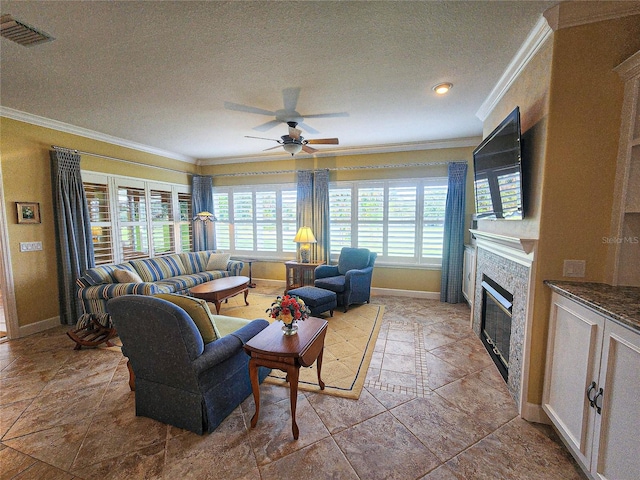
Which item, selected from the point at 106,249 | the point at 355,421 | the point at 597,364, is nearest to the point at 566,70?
the point at 597,364

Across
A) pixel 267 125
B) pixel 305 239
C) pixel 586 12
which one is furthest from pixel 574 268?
pixel 305 239

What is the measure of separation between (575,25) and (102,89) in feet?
13.3

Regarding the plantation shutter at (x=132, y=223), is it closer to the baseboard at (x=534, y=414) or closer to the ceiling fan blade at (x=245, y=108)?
the ceiling fan blade at (x=245, y=108)

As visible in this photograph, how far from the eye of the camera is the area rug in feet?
7.88

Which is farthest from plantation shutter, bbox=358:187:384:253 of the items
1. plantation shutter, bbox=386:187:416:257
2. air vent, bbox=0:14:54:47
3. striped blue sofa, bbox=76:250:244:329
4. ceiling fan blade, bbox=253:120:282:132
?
air vent, bbox=0:14:54:47

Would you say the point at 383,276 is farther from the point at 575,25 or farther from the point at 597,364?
the point at 575,25

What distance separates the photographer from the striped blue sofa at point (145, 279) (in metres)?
3.30

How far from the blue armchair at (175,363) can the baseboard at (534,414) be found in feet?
7.37

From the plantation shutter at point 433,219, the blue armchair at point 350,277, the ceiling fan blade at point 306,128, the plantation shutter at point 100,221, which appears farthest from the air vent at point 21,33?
the plantation shutter at point 433,219

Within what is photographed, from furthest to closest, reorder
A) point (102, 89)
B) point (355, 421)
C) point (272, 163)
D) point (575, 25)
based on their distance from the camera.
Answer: point (272, 163), point (102, 89), point (355, 421), point (575, 25)

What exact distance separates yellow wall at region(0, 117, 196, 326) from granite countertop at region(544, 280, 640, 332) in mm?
5778

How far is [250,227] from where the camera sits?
6141mm

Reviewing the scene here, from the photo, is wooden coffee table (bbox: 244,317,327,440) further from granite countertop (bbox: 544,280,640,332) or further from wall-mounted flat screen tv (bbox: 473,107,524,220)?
wall-mounted flat screen tv (bbox: 473,107,524,220)

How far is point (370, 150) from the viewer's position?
5.00m
